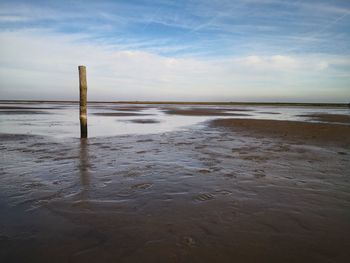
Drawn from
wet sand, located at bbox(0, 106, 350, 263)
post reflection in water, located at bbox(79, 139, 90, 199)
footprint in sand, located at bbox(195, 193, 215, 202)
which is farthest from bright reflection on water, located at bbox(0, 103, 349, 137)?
footprint in sand, located at bbox(195, 193, 215, 202)

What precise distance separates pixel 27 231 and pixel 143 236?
5.19 ft

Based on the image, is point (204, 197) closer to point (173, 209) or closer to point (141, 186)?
point (173, 209)

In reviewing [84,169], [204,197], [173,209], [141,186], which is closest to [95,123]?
[84,169]

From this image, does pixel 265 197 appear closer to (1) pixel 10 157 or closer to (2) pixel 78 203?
(2) pixel 78 203

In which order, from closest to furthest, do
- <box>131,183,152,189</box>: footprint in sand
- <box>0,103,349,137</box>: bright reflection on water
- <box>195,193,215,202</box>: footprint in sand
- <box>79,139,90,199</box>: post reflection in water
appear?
1. <box>195,193,215,202</box>: footprint in sand
2. <box>79,139,90,199</box>: post reflection in water
3. <box>131,183,152,189</box>: footprint in sand
4. <box>0,103,349,137</box>: bright reflection on water

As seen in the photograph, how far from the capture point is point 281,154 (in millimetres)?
8648

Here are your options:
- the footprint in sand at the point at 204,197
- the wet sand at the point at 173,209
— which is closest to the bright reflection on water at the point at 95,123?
the wet sand at the point at 173,209

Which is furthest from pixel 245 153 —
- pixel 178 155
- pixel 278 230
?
pixel 278 230

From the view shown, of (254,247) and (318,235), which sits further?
(318,235)

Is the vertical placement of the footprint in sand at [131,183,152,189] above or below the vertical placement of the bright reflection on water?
below

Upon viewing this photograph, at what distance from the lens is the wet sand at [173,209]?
2875mm

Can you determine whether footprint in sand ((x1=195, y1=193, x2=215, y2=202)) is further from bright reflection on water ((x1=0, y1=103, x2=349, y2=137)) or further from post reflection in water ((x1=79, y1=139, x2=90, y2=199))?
bright reflection on water ((x1=0, y1=103, x2=349, y2=137))

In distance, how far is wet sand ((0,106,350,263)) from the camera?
9.43 ft

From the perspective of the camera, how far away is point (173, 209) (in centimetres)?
407
